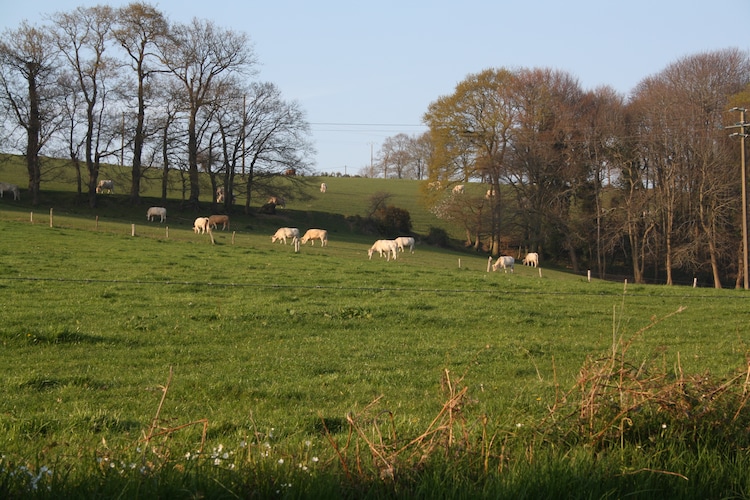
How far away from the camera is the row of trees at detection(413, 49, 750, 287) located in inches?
1821

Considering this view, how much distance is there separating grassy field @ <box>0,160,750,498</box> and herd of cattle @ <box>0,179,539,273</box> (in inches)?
654

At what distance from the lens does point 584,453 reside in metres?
4.71

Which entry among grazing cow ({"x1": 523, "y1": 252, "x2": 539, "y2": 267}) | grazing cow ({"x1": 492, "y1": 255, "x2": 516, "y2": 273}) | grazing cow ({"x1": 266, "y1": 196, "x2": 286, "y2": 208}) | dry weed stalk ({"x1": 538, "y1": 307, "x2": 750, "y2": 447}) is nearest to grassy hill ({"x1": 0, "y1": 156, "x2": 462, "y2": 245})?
grazing cow ({"x1": 266, "y1": 196, "x2": 286, "y2": 208})

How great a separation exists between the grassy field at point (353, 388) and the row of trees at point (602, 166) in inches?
1033

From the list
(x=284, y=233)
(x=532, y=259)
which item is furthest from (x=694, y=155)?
(x=284, y=233)

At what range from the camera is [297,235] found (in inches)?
1719

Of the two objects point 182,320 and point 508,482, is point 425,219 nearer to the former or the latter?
→ point 182,320

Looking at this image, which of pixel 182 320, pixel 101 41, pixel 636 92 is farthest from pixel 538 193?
pixel 182 320

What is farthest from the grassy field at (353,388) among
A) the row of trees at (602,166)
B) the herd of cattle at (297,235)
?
the row of trees at (602,166)

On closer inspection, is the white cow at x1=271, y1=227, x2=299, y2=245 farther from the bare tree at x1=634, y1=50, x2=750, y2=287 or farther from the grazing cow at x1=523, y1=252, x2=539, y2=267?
the bare tree at x1=634, y1=50, x2=750, y2=287

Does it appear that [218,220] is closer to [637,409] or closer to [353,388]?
[353,388]

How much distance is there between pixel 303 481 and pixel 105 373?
5870 millimetres

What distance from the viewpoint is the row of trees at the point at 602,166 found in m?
46.2

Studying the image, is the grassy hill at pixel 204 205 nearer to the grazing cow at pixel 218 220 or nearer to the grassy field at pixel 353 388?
the grazing cow at pixel 218 220
